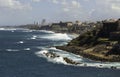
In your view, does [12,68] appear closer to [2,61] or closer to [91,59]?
[2,61]

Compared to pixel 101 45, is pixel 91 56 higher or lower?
lower

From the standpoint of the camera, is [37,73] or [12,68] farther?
[12,68]

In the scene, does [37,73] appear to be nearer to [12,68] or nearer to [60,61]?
[12,68]

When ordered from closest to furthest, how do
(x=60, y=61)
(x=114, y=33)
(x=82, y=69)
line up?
1. (x=82, y=69)
2. (x=60, y=61)
3. (x=114, y=33)

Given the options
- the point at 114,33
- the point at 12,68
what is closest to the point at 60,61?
the point at 12,68

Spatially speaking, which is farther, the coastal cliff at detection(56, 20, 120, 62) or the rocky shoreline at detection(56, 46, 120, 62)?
the coastal cliff at detection(56, 20, 120, 62)

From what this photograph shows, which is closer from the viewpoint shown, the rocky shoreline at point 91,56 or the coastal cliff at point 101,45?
the rocky shoreline at point 91,56

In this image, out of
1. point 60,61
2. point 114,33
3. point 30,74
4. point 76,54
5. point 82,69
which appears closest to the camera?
point 30,74

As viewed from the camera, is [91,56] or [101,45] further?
[101,45]
